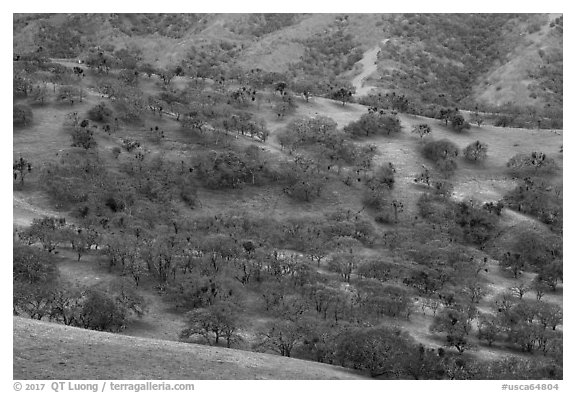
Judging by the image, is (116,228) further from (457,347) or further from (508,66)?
(508,66)

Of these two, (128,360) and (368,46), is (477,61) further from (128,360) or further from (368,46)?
(128,360)

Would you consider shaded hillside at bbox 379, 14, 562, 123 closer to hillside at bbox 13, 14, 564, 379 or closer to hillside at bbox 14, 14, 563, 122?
hillside at bbox 14, 14, 563, 122

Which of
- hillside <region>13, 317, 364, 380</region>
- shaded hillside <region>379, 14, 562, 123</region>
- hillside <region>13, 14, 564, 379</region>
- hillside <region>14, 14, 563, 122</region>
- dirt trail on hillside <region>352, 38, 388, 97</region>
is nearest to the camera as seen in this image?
hillside <region>13, 317, 364, 380</region>

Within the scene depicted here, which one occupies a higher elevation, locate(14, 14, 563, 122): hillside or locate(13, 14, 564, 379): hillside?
locate(14, 14, 563, 122): hillside

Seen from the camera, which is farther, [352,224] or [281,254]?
[352,224]

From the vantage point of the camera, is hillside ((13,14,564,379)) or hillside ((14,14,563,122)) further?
hillside ((14,14,563,122))

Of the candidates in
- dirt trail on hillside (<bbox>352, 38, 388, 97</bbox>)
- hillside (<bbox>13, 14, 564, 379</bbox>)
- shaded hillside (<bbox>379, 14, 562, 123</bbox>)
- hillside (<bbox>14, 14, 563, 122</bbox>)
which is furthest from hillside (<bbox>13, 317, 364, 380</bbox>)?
dirt trail on hillside (<bbox>352, 38, 388, 97</bbox>)

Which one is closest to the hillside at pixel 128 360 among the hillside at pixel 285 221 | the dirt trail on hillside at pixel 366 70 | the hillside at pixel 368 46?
the hillside at pixel 285 221

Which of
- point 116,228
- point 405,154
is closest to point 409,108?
point 405,154
